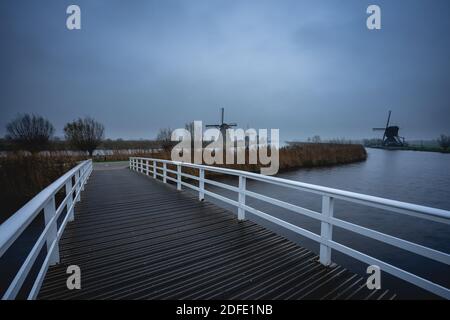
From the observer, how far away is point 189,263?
9.89 feet

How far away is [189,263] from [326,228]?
1.78 metres

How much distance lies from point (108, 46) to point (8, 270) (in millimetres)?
37698

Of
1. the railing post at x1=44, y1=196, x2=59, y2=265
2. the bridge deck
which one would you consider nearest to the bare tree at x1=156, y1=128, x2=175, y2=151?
the bridge deck

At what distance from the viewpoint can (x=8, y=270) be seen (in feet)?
21.1

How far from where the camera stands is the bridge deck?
238 centimetres

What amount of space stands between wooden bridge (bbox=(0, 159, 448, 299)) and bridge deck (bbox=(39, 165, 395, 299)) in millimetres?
10

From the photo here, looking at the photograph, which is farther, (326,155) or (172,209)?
(326,155)

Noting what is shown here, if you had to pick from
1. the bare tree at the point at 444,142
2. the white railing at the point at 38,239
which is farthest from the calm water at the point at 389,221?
the bare tree at the point at 444,142

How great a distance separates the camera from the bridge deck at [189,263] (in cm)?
238

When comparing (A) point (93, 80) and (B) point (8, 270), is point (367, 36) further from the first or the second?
(B) point (8, 270)

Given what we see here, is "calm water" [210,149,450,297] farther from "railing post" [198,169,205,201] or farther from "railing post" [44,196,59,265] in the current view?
"railing post" [44,196,59,265]

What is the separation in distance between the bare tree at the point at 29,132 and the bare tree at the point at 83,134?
320cm

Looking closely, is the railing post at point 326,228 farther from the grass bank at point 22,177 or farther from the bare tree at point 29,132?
the bare tree at point 29,132
